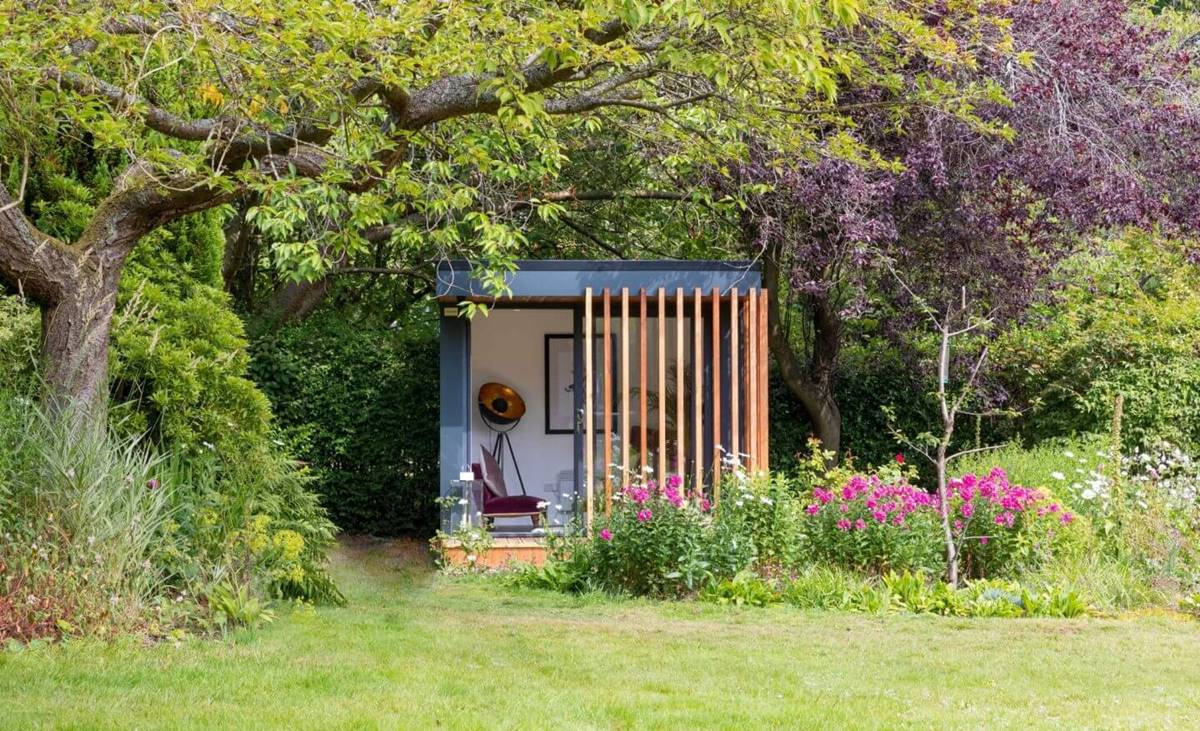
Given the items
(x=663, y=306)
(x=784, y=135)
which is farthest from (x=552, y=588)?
(x=784, y=135)

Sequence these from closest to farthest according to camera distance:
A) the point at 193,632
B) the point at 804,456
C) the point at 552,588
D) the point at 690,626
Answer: the point at 193,632
the point at 690,626
the point at 552,588
the point at 804,456

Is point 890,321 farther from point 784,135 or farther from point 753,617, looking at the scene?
point 753,617

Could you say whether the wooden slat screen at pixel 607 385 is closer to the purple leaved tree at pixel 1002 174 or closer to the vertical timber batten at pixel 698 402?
the vertical timber batten at pixel 698 402

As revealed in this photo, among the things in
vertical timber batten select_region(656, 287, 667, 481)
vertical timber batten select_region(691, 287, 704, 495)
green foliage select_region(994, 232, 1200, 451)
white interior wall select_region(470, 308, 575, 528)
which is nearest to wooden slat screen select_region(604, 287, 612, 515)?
vertical timber batten select_region(656, 287, 667, 481)

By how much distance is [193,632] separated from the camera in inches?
244

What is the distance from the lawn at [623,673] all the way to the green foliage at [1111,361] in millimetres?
4266

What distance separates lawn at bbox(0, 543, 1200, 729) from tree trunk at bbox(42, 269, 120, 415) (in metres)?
1.47

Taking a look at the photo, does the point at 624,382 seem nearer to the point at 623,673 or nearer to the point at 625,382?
the point at 625,382

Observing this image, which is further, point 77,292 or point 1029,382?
point 1029,382

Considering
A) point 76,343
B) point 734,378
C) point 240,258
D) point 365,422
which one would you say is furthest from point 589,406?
point 240,258

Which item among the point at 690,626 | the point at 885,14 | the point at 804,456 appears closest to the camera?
the point at 690,626

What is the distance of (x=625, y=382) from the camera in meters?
10.7

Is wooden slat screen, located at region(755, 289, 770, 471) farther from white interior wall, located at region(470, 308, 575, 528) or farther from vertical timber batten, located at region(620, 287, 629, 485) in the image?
white interior wall, located at region(470, 308, 575, 528)

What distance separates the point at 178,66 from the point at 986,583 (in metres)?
6.06
